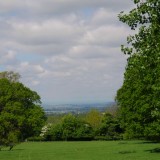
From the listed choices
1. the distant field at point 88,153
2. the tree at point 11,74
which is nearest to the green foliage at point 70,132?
the tree at point 11,74

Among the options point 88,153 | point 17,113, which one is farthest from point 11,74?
point 88,153

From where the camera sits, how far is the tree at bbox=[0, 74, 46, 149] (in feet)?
217

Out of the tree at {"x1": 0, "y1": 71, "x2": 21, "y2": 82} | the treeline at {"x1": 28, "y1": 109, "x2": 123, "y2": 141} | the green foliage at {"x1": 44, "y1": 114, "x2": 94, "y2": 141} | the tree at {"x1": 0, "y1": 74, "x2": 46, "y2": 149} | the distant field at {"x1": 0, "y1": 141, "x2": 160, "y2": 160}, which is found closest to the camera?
the distant field at {"x1": 0, "y1": 141, "x2": 160, "y2": 160}

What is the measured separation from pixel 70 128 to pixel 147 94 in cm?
6290

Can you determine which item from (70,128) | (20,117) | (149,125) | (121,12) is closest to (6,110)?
(20,117)

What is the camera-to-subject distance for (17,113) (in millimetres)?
66938

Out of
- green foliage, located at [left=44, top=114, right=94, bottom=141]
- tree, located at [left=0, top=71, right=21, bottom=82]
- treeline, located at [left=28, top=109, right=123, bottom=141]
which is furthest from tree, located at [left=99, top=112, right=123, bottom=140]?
tree, located at [left=0, top=71, right=21, bottom=82]

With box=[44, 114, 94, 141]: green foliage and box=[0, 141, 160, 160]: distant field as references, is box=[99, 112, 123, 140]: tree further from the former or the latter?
box=[0, 141, 160, 160]: distant field

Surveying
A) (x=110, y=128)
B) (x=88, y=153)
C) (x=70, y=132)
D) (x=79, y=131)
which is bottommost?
(x=88, y=153)

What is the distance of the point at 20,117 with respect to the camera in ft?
217

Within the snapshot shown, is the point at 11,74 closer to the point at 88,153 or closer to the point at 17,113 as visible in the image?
the point at 17,113

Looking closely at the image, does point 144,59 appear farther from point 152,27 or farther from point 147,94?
point 147,94

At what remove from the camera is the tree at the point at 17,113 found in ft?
217

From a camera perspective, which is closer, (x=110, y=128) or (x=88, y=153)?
(x=88, y=153)
